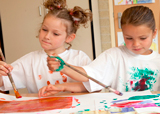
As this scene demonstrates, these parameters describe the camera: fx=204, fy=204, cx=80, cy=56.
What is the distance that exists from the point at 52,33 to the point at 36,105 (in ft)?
1.40

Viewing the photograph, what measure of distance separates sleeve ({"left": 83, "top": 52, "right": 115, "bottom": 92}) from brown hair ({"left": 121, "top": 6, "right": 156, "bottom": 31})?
201 mm

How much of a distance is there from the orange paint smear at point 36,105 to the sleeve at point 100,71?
0.44 feet

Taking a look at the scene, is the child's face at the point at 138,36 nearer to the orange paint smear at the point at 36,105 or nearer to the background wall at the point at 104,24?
the orange paint smear at the point at 36,105

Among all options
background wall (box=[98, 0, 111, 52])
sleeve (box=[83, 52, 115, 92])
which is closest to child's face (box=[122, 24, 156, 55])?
sleeve (box=[83, 52, 115, 92])

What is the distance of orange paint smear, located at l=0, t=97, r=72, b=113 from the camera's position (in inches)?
28.1

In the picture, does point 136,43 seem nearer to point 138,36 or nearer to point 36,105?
point 138,36

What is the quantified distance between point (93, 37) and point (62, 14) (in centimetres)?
100

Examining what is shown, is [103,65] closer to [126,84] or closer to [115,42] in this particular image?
[126,84]

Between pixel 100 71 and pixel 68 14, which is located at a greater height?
pixel 68 14

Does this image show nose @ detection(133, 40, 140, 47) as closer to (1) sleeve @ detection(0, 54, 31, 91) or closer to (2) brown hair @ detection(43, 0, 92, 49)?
(2) brown hair @ detection(43, 0, 92, 49)

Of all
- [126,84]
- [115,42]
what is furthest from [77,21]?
[115,42]

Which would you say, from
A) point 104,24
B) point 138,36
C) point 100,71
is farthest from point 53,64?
point 104,24

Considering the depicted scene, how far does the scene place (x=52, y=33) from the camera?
106 centimetres

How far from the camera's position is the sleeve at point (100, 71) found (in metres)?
0.89
